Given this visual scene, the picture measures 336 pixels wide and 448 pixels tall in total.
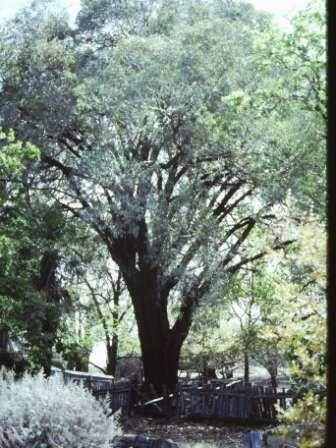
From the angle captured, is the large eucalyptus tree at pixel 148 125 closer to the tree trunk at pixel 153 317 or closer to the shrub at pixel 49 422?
the tree trunk at pixel 153 317

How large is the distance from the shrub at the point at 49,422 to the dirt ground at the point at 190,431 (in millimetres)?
6954

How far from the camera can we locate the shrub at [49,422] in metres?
6.80

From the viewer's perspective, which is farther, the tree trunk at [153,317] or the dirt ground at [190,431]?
the tree trunk at [153,317]

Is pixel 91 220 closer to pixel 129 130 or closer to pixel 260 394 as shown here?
pixel 129 130

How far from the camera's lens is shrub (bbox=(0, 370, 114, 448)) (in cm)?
680

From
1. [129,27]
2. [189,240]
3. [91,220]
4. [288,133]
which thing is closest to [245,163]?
[288,133]

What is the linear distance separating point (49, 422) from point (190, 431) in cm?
1034

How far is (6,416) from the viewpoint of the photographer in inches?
276

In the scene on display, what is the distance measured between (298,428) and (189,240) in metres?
12.5

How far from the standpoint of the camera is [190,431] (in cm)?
1638

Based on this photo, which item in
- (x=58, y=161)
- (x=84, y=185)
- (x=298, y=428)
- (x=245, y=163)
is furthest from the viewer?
(x=58, y=161)

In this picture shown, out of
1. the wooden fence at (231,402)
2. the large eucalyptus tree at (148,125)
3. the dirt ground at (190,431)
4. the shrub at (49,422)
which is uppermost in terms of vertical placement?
the large eucalyptus tree at (148,125)

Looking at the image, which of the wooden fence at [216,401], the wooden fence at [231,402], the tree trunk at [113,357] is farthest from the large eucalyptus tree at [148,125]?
the tree trunk at [113,357]

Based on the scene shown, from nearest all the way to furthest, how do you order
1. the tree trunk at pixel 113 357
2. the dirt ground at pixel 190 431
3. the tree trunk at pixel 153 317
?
the dirt ground at pixel 190 431 < the tree trunk at pixel 153 317 < the tree trunk at pixel 113 357
